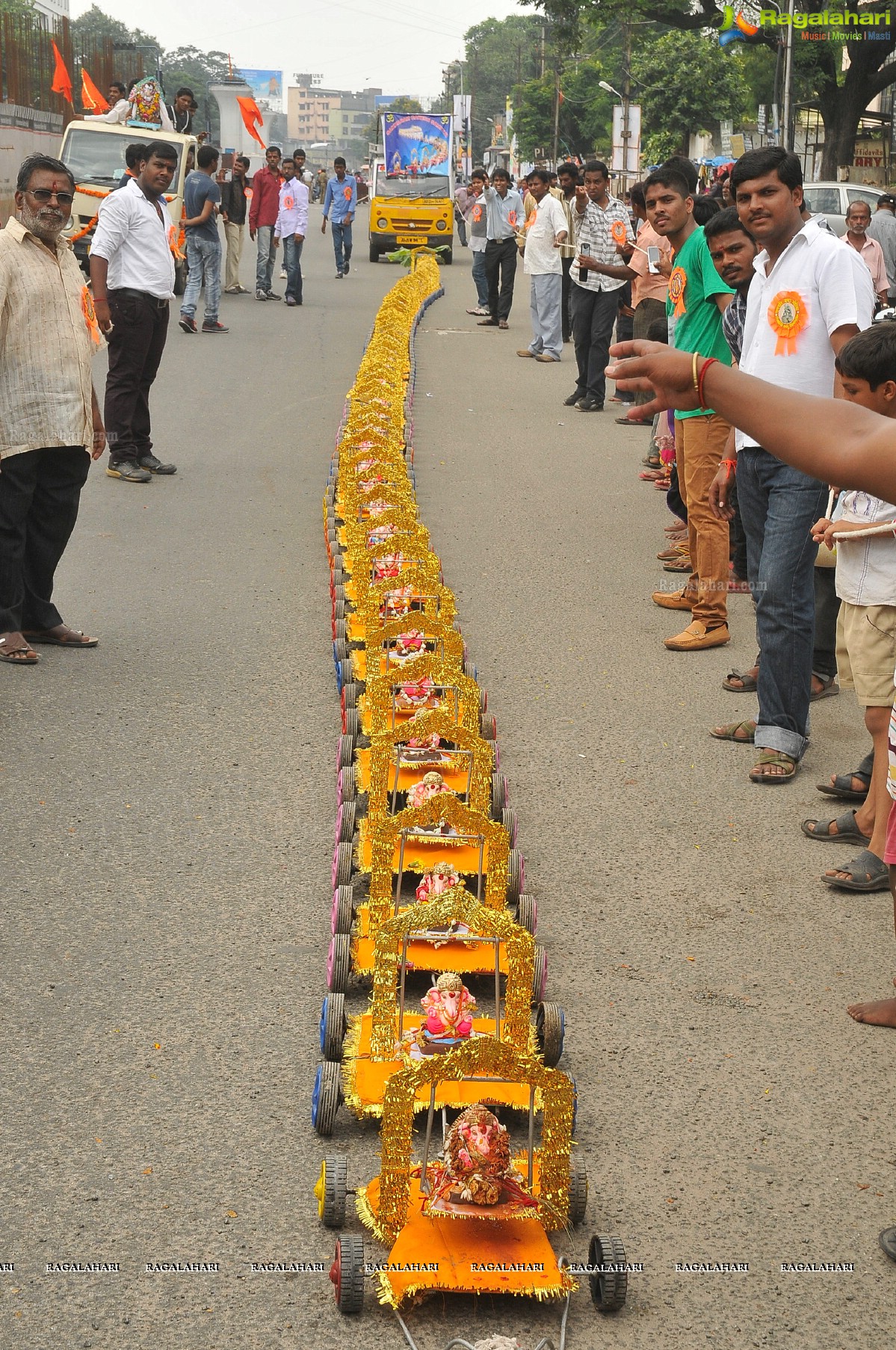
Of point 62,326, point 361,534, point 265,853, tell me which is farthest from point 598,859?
point 62,326

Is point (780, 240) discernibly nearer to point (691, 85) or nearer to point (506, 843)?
point (506, 843)

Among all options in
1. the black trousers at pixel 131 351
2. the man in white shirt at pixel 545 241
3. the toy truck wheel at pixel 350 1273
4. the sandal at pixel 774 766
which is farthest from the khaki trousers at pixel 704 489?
the man in white shirt at pixel 545 241

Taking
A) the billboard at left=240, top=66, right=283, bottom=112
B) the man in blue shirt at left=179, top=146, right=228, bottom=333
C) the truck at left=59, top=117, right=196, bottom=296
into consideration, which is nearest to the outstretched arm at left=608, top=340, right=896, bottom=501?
the man in blue shirt at left=179, top=146, right=228, bottom=333

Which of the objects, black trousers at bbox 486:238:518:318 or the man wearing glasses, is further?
black trousers at bbox 486:238:518:318

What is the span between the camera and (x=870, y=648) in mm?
4855

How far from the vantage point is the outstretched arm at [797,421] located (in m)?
2.80

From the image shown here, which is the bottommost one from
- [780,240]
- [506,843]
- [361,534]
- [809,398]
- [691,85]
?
[506,843]

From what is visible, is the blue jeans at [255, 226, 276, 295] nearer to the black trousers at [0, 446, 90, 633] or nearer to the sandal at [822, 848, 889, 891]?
the black trousers at [0, 446, 90, 633]

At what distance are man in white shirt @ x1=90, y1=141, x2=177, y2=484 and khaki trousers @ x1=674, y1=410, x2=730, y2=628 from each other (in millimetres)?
4319

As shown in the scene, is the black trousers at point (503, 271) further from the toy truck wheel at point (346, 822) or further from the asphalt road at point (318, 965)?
the toy truck wheel at point (346, 822)

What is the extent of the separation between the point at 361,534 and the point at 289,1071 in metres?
4.42

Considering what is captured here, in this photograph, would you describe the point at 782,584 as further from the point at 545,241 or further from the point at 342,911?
the point at 545,241

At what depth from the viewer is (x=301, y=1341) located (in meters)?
2.97

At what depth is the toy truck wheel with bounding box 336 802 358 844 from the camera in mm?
5078
